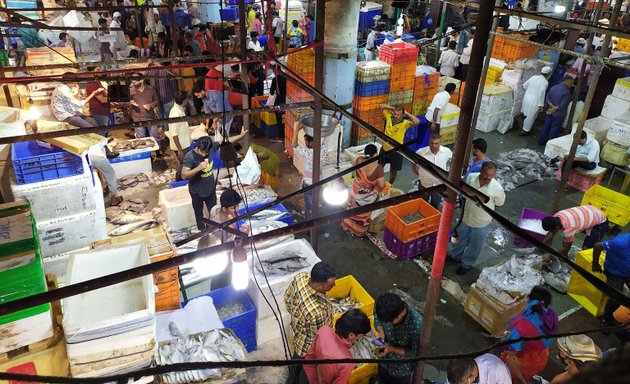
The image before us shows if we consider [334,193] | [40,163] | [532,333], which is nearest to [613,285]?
[532,333]

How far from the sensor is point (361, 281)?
7574 millimetres

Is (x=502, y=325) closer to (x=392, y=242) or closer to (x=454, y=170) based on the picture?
(x=392, y=242)

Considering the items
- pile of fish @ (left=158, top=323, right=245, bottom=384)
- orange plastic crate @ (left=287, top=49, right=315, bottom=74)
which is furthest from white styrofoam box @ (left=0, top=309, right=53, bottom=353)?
orange plastic crate @ (left=287, top=49, right=315, bottom=74)

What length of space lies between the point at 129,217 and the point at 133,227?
2.20 ft

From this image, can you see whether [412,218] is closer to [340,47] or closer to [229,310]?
[229,310]

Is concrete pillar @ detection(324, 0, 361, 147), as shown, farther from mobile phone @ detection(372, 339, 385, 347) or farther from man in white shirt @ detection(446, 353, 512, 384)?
man in white shirt @ detection(446, 353, 512, 384)

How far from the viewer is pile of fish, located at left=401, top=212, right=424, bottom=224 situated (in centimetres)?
794

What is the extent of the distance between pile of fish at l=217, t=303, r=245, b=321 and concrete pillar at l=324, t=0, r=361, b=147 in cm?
548

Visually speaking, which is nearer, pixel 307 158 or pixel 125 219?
pixel 125 219

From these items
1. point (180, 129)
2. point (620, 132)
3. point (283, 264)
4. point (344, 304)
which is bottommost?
point (344, 304)

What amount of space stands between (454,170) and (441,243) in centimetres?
63

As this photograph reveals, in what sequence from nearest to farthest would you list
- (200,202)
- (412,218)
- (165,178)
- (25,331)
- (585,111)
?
(25,331) → (200,202) → (412,218) → (585,111) → (165,178)

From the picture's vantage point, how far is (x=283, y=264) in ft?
21.0

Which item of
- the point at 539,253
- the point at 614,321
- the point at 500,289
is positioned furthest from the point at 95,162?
the point at 614,321
